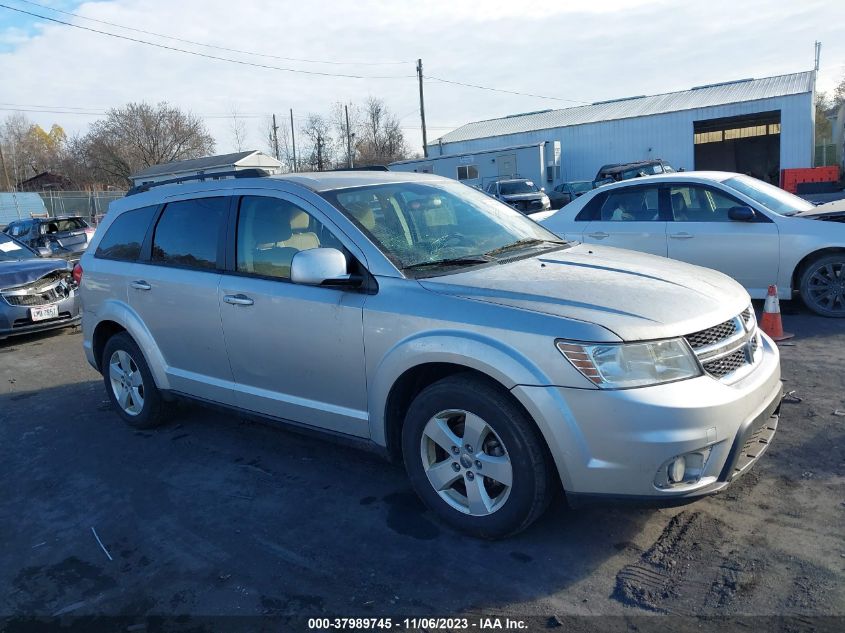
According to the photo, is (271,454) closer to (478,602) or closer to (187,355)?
(187,355)

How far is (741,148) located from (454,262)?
48528 millimetres

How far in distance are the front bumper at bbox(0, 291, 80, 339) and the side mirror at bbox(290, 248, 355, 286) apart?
6.88m

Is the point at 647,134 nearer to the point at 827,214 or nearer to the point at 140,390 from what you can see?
the point at 827,214

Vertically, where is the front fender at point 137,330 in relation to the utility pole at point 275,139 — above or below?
below

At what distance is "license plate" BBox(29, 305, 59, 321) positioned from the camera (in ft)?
29.1

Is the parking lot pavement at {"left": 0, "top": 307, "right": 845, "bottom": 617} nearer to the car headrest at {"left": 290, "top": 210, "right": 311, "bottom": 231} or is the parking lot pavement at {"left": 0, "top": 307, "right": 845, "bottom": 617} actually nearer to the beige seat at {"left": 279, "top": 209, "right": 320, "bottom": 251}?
the beige seat at {"left": 279, "top": 209, "right": 320, "bottom": 251}

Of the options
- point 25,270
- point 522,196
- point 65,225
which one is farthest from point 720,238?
point 65,225

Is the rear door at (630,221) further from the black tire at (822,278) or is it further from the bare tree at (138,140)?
the bare tree at (138,140)

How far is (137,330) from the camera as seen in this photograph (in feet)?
16.7

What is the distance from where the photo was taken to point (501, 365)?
3055 mm

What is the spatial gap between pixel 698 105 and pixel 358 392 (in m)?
37.2

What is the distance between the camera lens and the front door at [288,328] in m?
3.71

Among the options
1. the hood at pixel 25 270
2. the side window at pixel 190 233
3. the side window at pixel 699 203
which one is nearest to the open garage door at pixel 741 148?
the side window at pixel 699 203

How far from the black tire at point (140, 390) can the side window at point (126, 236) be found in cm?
65
